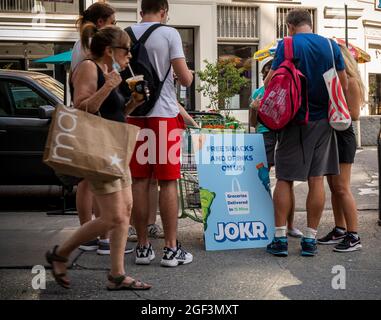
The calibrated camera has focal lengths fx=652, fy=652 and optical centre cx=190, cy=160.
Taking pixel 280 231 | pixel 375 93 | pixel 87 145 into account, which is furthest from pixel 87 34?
pixel 375 93

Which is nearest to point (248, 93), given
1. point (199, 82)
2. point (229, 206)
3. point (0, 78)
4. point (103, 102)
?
point (199, 82)

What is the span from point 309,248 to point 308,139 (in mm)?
903

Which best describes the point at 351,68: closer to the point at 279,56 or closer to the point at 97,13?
the point at 279,56

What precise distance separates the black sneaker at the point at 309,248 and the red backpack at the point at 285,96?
3.21 feet

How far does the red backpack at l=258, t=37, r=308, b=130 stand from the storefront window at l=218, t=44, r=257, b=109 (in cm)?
1306

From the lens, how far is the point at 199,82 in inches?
709

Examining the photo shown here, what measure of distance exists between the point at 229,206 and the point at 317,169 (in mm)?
838

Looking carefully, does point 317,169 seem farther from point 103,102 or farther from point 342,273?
point 103,102

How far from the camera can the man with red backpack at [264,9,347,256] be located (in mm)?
5363

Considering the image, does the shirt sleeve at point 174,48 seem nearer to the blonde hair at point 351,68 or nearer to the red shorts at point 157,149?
the red shorts at point 157,149

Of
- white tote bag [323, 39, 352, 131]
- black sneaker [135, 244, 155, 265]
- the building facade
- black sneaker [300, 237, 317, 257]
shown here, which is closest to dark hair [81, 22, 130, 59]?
black sneaker [135, 244, 155, 265]

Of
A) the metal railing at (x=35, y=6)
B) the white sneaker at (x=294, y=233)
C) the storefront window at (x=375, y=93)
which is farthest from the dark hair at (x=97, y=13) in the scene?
the storefront window at (x=375, y=93)

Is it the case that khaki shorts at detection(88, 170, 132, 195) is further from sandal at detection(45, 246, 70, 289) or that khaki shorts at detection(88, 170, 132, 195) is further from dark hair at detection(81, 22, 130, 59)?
dark hair at detection(81, 22, 130, 59)

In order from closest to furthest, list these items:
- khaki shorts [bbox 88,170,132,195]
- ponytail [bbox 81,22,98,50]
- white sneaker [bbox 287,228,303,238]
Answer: khaki shorts [bbox 88,170,132,195] < ponytail [bbox 81,22,98,50] < white sneaker [bbox 287,228,303,238]
